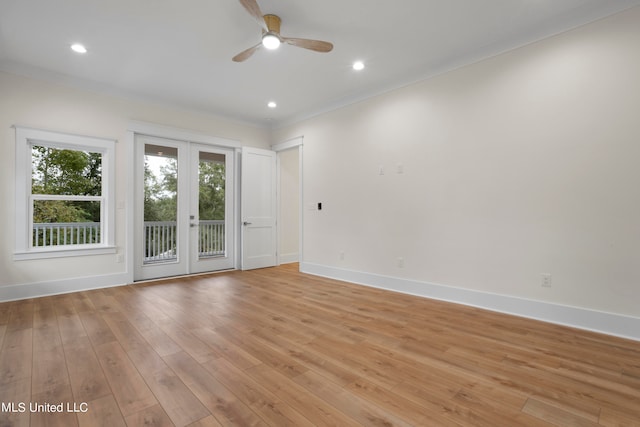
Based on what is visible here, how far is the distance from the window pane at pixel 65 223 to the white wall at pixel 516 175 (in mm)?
3804

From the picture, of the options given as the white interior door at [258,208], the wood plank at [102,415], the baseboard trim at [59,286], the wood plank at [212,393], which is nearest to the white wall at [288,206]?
the white interior door at [258,208]

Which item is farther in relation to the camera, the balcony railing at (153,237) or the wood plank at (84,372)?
the balcony railing at (153,237)

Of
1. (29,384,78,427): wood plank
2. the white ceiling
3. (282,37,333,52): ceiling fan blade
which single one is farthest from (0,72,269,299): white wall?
(282,37,333,52): ceiling fan blade

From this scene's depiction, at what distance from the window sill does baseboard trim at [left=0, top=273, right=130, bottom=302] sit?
1.08ft

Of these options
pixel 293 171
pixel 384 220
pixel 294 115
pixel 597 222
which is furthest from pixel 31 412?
pixel 293 171

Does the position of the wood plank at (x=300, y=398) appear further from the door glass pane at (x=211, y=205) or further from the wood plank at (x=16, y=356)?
the door glass pane at (x=211, y=205)

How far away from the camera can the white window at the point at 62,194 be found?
3.74 meters

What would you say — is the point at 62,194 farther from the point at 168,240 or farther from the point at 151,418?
the point at 151,418

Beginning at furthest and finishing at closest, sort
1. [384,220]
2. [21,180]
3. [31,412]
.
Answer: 1. [384,220]
2. [21,180]
3. [31,412]

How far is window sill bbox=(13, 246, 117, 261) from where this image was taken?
3.72 meters

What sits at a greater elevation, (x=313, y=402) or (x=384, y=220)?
(x=384, y=220)

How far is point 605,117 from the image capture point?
2660mm

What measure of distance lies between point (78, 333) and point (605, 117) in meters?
5.06

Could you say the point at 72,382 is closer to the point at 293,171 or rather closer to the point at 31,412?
the point at 31,412
